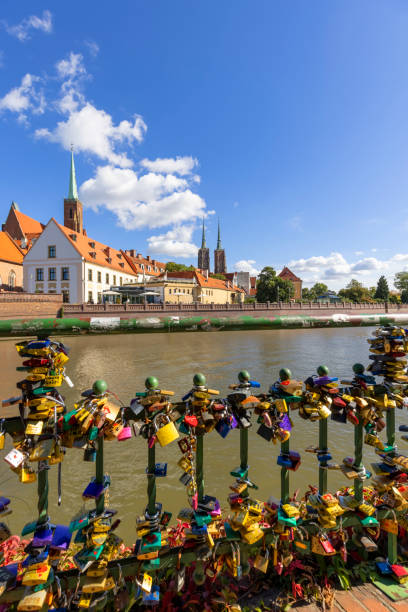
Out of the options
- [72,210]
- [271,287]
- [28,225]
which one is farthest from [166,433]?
[72,210]

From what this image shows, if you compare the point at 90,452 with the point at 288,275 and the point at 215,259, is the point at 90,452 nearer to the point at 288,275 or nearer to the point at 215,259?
the point at 288,275

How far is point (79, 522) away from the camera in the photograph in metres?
1.32

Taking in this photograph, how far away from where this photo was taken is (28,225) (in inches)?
2320

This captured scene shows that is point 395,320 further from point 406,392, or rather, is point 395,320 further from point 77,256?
point 77,256

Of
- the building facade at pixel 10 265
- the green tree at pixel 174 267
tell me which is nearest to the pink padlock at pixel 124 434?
the building facade at pixel 10 265

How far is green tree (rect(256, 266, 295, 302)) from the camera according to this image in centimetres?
6197

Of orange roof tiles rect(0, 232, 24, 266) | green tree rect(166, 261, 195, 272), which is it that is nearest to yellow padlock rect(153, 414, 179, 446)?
orange roof tiles rect(0, 232, 24, 266)

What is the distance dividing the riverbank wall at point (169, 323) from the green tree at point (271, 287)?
5999 centimetres

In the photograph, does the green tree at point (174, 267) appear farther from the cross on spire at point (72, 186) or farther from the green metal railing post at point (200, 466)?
the green metal railing post at point (200, 466)

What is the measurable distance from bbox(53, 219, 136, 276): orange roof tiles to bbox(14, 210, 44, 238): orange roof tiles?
15150 mm

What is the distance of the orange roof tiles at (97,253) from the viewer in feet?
144

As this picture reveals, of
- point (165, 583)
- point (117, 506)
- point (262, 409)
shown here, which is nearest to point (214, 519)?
point (165, 583)

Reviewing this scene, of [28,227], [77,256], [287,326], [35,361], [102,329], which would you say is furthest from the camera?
[28,227]

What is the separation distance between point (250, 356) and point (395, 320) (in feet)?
59.2
